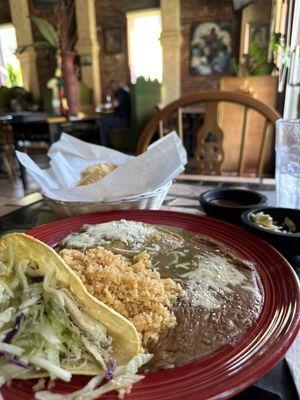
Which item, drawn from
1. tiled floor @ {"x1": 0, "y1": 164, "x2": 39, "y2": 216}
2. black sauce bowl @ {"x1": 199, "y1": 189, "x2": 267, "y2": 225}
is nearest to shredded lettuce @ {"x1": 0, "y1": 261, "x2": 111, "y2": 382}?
black sauce bowl @ {"x1": 199, "y1": 189, "x2": 267, "y2": 225}

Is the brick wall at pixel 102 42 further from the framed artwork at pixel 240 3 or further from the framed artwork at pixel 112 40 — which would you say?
the framed artwork at pixel 240 3

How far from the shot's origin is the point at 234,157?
12.3 feet

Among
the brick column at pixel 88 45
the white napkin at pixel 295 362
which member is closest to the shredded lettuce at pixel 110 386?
the white napkin at pixel 295 362

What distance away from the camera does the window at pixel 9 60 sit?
6315mm

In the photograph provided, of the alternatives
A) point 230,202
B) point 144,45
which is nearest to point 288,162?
point 230,202

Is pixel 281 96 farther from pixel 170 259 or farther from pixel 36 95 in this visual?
pixel 36 95

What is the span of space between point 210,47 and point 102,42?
8.31 ft

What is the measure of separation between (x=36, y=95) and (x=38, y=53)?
957mm

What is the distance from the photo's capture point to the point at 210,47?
651cm

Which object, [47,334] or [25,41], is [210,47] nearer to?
[25,41]

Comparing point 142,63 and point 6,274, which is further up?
point 142,63

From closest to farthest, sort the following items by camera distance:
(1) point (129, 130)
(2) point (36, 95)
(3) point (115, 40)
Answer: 1. (1) point (129, 130)
2. (3) point (115, 40)
3. (2) point (36, 95)

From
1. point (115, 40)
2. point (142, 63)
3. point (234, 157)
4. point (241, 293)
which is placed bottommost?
point (234, 157)

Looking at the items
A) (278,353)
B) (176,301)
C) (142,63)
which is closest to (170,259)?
(176,301)
